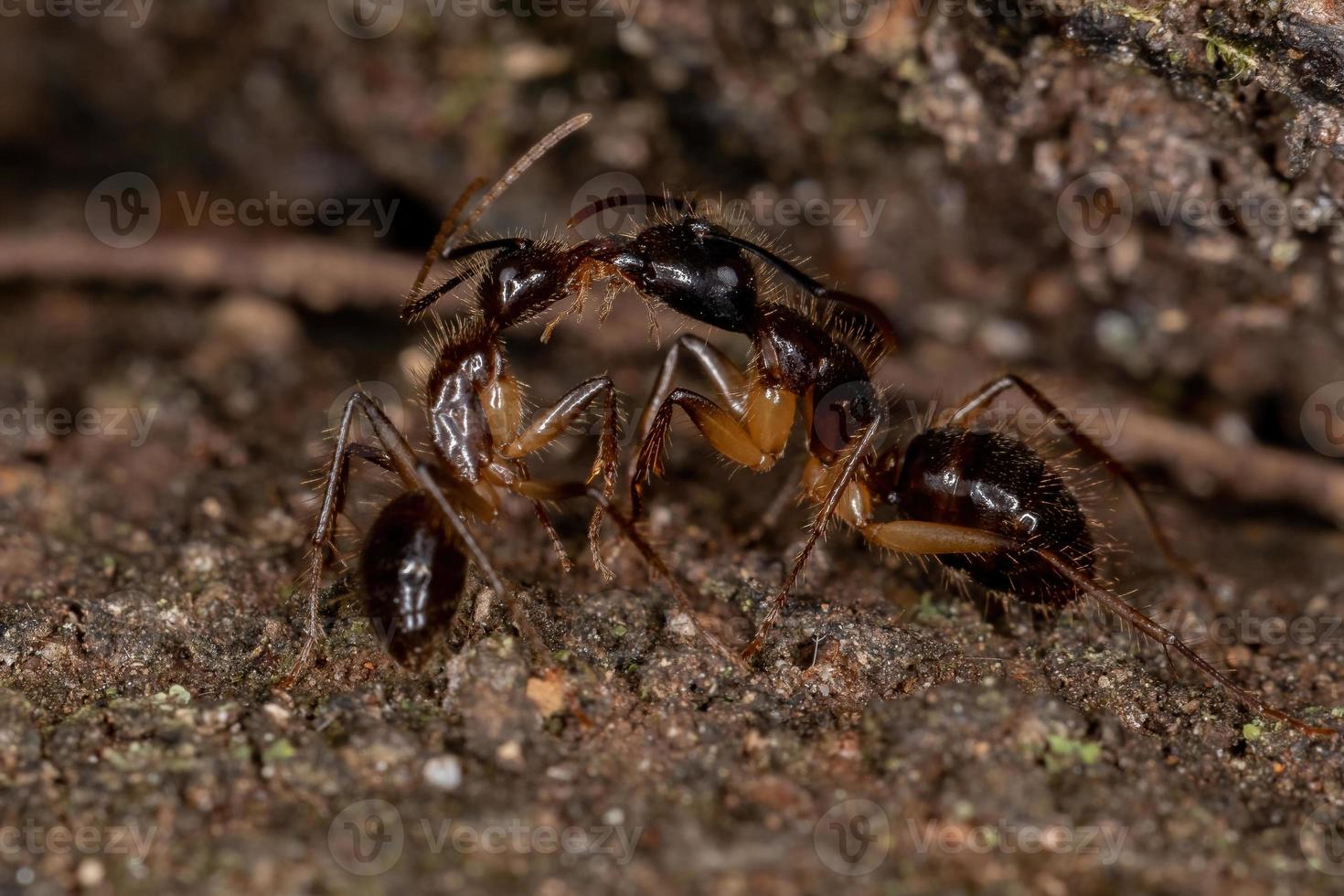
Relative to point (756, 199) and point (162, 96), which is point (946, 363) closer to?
point (756, 199)

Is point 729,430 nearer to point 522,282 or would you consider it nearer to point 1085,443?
point 522,282

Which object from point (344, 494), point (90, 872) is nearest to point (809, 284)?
point (344, 494)

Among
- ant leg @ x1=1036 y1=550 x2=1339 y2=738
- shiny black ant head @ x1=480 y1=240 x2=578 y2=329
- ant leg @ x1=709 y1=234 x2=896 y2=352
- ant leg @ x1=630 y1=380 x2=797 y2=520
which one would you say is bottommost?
ant leg @ x1=1036 y1=550 x2=1339 y2=738

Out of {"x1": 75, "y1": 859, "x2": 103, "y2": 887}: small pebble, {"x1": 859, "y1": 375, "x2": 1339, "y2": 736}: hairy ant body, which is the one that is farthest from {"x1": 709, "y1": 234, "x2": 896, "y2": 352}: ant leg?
{"x1": 75, "y1": 859, "x2": 103, "y2": 887}: small pebble

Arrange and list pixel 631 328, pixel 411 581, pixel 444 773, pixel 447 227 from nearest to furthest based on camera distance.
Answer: pixel 444 773 < pixel 411 581 < pixel 447 227 < pixel 631 328

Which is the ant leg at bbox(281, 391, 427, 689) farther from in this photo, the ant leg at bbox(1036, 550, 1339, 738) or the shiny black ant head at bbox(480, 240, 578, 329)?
the ant leg at bbox(1036, 550, 1339, 738)

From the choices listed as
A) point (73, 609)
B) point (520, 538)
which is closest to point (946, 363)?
point (520, 538)

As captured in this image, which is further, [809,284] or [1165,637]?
[809,284]
